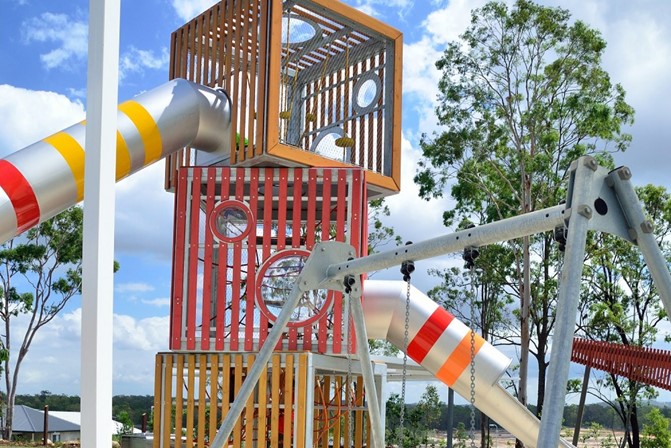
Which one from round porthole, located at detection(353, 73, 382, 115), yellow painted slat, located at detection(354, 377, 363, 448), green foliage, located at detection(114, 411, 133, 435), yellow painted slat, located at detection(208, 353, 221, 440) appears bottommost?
green foliage, located at detection(114, 411, 133, 435)

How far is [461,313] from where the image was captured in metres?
23.5

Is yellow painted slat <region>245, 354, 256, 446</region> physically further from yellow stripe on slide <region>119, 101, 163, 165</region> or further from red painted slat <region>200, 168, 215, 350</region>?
yellow stripe on slide <region>119, 101, 163, 165</region>

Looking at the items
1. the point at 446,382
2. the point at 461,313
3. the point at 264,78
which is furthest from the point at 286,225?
the point at 461,313

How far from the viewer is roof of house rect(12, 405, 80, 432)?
3488 centimetres

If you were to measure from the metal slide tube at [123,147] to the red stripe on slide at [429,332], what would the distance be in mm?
2846

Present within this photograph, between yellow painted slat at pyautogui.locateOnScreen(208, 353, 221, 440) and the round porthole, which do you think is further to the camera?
the round porthole

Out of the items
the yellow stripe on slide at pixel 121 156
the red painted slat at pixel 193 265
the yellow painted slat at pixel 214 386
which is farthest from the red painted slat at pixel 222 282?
the yellow stripe on slide at pixel 121 156

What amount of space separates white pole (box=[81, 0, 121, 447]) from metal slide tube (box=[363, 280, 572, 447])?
5300 millimetres

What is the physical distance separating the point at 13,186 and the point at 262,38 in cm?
313

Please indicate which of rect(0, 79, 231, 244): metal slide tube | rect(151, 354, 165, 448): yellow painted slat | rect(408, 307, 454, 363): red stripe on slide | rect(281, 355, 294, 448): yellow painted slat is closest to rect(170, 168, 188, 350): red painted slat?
rect(151, 354, 165, 448): yellow painted slat

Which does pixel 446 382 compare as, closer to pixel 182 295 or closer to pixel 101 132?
pixel 182 295

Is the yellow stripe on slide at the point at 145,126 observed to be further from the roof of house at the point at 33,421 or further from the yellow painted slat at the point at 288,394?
the roof of house at the point at 33,421

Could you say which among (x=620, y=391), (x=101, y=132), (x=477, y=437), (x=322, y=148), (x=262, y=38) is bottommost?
(x=477, y=437)

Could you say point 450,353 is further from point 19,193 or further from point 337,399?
point 19,193
